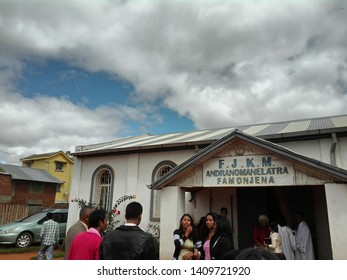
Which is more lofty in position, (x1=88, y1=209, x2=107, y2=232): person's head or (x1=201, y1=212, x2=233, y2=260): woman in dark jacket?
(x1=88, y1=209, x2=107, y2=232): person's head

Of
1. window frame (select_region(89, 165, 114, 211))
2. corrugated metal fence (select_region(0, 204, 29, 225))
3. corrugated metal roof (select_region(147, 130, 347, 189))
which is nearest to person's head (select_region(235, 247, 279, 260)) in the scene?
corrugated metal roof (select_region(147, 130, 347, 189))

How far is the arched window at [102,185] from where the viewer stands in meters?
11.6

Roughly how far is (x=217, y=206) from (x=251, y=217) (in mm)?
1116

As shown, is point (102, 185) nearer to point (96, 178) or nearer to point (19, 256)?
point (96, 178)

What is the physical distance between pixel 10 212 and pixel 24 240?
557 centimetres

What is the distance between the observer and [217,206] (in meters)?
9.48

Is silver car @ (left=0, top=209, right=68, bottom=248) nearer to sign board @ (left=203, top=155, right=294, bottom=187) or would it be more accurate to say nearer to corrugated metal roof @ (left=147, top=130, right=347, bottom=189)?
corrugated metal roof @ (left=147, top=130, right=347, bottom=189)

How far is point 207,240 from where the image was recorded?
187 inches

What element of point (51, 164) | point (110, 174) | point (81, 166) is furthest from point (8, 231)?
point (51, 164)

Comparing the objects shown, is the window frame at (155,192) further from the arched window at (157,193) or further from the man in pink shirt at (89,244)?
the man in pink shirt at (89,244)

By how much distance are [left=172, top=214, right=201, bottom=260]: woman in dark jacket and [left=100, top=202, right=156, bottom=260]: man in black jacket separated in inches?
82.5

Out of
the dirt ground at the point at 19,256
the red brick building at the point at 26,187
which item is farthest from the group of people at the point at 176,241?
the red brick building at the point at 26,187

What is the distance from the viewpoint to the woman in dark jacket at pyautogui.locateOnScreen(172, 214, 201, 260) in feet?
16.5

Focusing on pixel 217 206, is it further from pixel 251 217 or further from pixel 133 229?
pixel 133 229
